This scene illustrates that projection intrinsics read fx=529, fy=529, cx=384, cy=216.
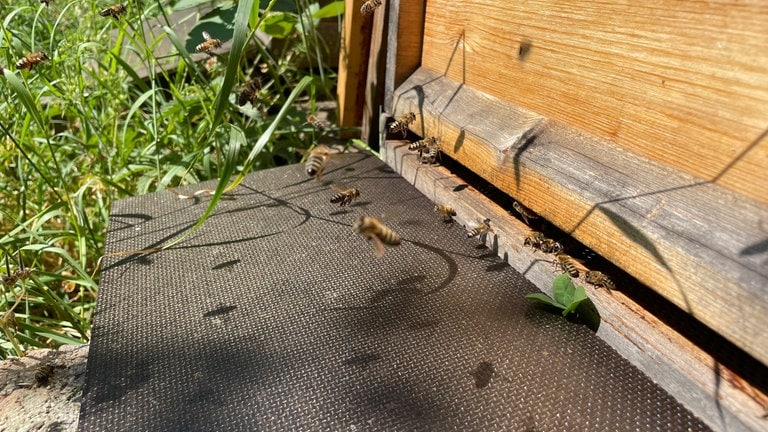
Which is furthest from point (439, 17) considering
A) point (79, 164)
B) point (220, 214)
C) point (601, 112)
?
point (79, 164)

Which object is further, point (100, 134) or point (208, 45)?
point (100, 134)

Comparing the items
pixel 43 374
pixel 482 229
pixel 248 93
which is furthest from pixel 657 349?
pixel 248 93

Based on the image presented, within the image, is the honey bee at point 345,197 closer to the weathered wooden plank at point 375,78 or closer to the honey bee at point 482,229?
the honey bee at point 482,229

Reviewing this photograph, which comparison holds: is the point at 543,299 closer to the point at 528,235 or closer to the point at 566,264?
the point at 566,264

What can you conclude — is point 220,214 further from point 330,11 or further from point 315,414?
point 330,11

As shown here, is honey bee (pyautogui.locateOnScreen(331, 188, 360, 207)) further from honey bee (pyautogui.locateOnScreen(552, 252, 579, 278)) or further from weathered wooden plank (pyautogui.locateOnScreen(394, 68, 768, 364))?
honey bee (pyautogui.locateOnScreen(552, 252, 579, 278))

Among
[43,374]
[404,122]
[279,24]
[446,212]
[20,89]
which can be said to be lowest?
[43,374]

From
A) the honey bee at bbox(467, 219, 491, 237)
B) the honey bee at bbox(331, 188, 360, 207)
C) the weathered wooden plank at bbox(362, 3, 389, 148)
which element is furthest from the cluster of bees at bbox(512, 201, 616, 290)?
the weathered wooden plank at bbox(362, 3, 389, 148)
